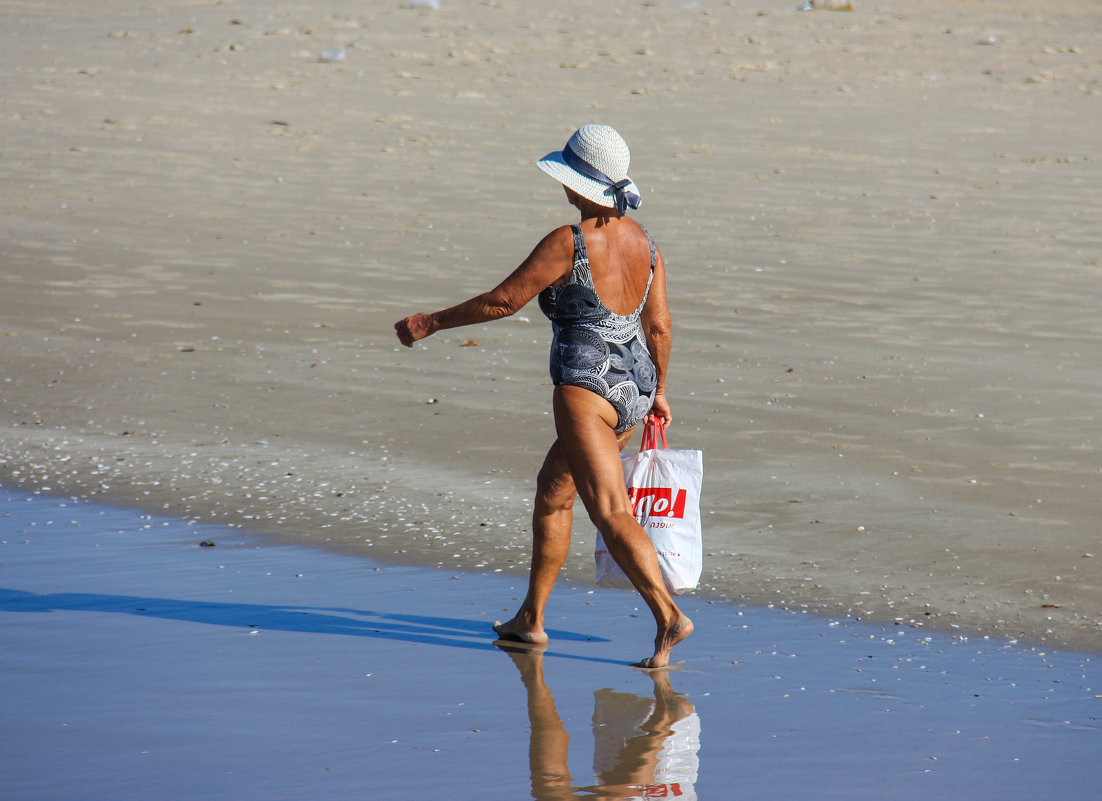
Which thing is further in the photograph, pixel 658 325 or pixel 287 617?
pixel 287 617

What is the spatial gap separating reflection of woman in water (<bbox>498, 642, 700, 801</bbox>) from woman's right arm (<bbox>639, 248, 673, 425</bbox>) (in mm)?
968

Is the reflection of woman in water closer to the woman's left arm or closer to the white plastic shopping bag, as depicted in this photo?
the white plastic shopping bag

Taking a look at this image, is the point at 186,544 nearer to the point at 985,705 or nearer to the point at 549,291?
the point at 549,291

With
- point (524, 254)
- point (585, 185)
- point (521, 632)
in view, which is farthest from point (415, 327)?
point (524, 254)

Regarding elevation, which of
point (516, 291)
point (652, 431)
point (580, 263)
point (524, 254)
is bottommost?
point (652, 431)

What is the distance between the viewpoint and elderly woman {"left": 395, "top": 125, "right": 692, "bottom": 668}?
4523 millimetres

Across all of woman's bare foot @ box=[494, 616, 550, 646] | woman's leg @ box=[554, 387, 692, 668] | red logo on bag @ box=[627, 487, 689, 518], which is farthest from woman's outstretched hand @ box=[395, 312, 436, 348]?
woman's bare foot @ box=[494, 616, 550, 646]

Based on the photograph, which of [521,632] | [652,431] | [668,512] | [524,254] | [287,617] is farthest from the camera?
[524,254]

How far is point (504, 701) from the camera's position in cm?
449

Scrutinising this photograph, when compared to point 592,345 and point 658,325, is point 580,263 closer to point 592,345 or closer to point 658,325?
point 592,345

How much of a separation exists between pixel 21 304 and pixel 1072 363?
6.85 metres

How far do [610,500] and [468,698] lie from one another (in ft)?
2.41

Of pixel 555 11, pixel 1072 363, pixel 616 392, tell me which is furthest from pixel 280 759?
pixel 555 11

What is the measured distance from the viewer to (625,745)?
13.7 feet
